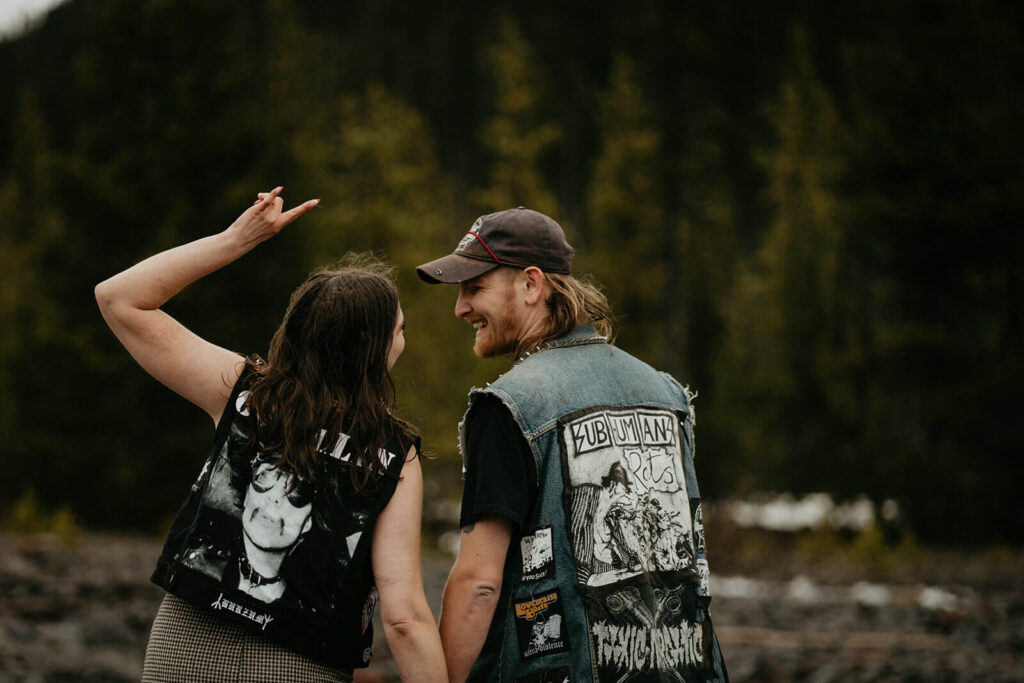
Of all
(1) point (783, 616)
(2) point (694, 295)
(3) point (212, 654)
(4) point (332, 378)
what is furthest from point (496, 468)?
(2) point (694, 295)

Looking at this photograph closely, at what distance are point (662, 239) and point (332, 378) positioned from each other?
2352cm

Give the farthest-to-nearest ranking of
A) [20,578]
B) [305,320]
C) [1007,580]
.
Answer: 1. [1007,580]
2. [20,578]
3. [305,320]

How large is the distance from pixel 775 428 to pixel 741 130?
1568 cm

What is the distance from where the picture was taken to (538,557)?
9.30ft

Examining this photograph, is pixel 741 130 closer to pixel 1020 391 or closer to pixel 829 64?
pixel 829 64

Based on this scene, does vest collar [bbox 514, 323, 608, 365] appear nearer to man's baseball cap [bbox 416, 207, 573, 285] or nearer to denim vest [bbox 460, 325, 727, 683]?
denim vest [bbox 460, 325, 727, 683]

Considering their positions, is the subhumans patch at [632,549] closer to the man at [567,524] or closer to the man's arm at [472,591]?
the man at [567,524]

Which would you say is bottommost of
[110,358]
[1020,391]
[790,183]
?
[1020,391]

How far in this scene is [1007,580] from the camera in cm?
1195

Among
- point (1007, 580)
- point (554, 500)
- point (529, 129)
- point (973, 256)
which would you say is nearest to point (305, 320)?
point (554, 500)

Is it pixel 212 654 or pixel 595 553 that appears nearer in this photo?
pixel 212 654

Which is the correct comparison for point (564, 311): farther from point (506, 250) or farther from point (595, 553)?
point (595, 553)

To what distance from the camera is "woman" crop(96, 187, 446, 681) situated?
256 centimetres

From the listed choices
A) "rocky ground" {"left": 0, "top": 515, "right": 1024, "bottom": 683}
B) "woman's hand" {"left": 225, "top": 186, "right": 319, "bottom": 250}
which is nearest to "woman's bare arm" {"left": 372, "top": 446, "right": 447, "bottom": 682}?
"woman's hand" {"left": 225, "top": 186, "right": 319, "bottom": 250}
